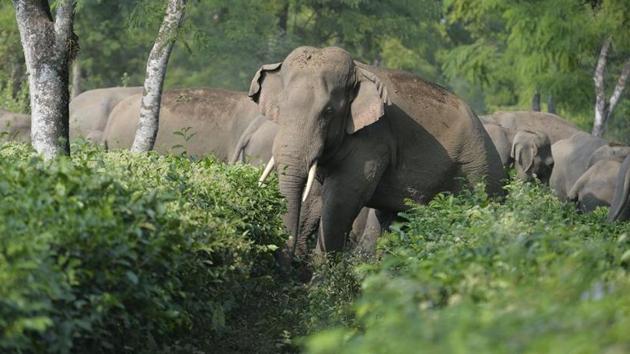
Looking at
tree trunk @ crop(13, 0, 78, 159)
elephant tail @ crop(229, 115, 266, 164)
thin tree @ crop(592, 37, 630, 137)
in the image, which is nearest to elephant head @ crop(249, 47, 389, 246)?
tree trunk @ crop(13, 0, 78, 159)

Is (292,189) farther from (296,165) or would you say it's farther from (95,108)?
(95,108)

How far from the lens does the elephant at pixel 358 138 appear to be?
1600 cm

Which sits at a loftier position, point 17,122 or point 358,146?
point 358,146

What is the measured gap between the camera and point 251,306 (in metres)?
13.1

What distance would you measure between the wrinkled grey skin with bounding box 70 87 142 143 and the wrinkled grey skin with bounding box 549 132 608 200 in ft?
25.2

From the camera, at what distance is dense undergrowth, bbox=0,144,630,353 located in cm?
593

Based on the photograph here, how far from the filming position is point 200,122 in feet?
83.4

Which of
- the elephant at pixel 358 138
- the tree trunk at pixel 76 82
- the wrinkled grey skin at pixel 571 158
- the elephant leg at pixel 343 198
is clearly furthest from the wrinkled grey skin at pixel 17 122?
the tree trunk at pixel 76 82

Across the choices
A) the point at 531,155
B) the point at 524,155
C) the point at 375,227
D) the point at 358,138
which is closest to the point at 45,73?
the point at 358,138

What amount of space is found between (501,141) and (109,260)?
18.2 m

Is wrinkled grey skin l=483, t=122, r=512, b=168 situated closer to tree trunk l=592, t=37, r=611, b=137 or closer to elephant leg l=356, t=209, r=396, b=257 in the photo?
→ tree trunk l=592, t=37, r=611, b=137

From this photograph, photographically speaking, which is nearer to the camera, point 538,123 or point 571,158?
point 571,158

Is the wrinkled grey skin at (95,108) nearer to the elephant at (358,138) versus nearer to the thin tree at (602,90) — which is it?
the thin tree at (602,90)

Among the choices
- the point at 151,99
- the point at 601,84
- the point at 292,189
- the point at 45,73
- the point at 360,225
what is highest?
the point at 45,73
